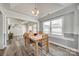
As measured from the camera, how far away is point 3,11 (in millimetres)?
2301

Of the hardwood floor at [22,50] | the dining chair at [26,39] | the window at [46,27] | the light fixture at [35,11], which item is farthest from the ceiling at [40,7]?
the hardwood floor at [22,50]

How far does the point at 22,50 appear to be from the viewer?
2389mm

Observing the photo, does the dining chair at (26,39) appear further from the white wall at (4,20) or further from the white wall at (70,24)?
the white wall at (70,24)

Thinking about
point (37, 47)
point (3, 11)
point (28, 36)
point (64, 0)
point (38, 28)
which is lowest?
A: point (37, 47)

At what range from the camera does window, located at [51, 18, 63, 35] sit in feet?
7.92

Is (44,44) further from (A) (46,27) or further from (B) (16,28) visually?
(B) (16,28)

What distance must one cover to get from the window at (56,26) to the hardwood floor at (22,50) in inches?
13.3

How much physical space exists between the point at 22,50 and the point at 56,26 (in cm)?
98

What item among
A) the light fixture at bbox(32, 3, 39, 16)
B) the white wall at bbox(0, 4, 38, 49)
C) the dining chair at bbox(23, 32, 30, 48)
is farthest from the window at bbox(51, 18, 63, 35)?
the white wall at bbox(0, 4, 38, 49)

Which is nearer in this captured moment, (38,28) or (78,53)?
(78,53)

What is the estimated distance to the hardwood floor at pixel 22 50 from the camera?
2.34 meters

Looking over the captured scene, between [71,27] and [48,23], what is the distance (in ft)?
1.79

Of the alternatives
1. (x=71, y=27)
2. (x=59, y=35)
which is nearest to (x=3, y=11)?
(x=59, y=35)

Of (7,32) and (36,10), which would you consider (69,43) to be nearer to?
(36,10)
